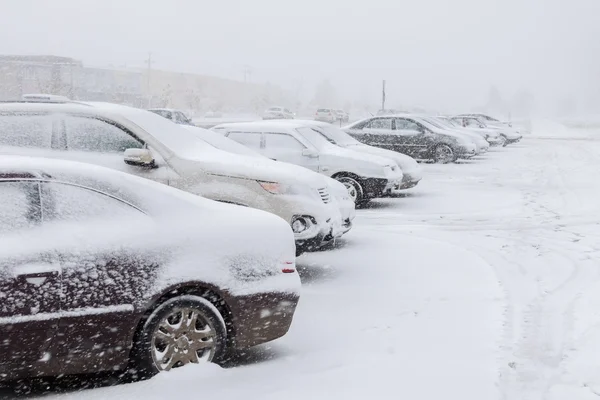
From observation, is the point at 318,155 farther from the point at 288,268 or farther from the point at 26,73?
the point at 26,73

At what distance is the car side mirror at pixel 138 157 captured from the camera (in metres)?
7.07

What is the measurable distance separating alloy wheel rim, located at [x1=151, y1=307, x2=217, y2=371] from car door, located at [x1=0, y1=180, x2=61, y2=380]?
0.67 m

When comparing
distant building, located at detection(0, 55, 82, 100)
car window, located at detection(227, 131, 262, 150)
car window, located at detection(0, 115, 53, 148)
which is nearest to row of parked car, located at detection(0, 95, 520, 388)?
car window, located at detection(0, 115, 53, 148)

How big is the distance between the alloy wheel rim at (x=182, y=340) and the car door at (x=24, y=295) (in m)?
0.67

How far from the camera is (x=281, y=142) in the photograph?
39.3 ft

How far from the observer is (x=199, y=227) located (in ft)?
15.3

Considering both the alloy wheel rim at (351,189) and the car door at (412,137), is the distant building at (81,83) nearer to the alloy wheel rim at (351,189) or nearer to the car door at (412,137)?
the car door at (412,137)

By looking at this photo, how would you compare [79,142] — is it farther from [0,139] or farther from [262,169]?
[262,169]

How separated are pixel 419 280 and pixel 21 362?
4558 millimetres

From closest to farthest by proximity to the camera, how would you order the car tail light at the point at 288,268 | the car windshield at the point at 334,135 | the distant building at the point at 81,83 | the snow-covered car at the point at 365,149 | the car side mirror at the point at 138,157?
the car tail light at the point at 288,268 → the car side mirror at the point at 138,157 → the car windshield at the point at 334,135 → the snow-covered car at the point at 365,149 → the distant building at the point at 81,83

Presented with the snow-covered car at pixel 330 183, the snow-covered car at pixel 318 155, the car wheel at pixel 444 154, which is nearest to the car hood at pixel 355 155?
the snow-covered car at pixel 318 155

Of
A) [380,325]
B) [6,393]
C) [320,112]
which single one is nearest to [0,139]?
[6,393]

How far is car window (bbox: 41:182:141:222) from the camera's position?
4.27 metres

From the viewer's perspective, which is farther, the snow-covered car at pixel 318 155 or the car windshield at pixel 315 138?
the car windshield at pixel 315 138
